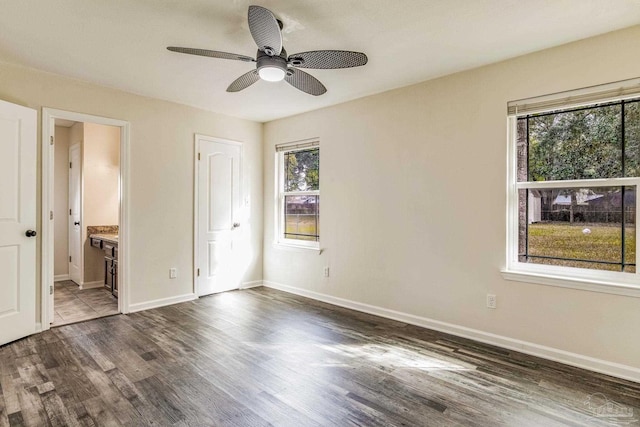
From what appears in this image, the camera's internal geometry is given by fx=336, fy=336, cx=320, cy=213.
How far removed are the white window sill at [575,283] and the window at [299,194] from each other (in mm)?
2363

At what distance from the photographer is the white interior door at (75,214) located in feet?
16.2

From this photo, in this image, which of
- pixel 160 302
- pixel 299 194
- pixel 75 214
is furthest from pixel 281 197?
pixel 75 214

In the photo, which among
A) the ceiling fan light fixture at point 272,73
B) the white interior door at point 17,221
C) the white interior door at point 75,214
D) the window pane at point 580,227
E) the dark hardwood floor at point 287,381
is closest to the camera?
the dark hardwood floor at point 287,381

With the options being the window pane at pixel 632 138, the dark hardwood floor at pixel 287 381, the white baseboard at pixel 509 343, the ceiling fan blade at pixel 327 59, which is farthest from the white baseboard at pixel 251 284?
the window pane at pixel 632 138

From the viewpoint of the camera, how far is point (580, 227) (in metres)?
2.65

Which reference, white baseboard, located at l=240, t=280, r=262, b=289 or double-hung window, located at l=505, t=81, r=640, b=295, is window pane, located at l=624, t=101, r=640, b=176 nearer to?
double-hung window, located at l=505, t=81, r=640, b=295

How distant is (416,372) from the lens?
7.99 feet

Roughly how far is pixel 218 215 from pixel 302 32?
2.84 m

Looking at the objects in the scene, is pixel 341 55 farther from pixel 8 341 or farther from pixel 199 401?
pixel 8 341

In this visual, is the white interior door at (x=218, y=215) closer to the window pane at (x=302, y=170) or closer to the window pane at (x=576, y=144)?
the window pane at (x=302, y=170)

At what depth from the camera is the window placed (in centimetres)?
455

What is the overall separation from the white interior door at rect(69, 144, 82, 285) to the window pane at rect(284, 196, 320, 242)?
119 inches

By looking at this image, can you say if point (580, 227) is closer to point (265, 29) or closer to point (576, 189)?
point (576, 189)

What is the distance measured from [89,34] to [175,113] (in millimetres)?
1651
